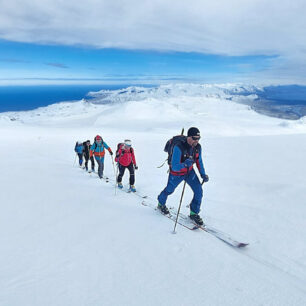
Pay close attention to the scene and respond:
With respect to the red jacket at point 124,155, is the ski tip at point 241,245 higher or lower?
lower

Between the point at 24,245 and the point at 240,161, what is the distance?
12722 millimetres

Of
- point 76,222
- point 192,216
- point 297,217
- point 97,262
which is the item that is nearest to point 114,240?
point 97,262

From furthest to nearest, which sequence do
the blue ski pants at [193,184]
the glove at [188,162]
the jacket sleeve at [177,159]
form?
the blue ski pants at [193,184], the jacket sleeve at [177,159], the glove at [188,162]

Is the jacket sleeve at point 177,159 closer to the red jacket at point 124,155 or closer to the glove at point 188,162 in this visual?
the glove at point 188,162

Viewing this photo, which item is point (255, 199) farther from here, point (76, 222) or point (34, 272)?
point (34, 272)

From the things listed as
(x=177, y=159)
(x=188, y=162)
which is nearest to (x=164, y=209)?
(x=177, y=159)

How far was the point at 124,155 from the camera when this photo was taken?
8836mm

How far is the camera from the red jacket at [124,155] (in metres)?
8.73

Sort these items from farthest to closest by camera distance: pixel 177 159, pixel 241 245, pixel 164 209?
pixel 164 209 → pixel 177 159 → pixel 241 245

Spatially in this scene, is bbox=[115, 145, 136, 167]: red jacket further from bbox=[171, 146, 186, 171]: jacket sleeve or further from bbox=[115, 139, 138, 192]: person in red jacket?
bbox=[171, 146, 186, 171]: jacket sleeve

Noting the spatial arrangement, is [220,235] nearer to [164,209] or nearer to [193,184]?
[193,184]

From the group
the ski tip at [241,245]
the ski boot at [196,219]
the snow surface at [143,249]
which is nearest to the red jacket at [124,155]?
the snow surface at [143,249]

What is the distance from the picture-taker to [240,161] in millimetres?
14453

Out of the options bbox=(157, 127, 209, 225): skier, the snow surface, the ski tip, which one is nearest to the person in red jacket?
the snow surface
